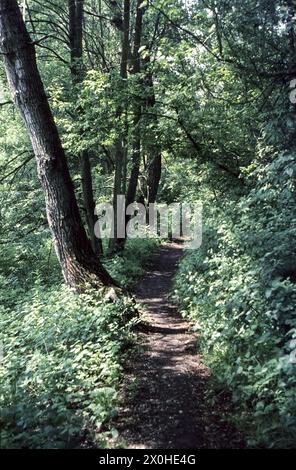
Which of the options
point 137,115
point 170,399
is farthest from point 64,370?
point 137,115

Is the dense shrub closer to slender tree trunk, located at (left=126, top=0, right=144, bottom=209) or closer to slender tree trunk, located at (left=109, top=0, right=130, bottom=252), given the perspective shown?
slender tree trunk, located at (left=126, top=0, right=144, bottom=209)

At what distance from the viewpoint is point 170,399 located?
5.15 metres

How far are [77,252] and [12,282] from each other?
4.33 meters

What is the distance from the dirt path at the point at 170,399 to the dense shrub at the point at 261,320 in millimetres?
271

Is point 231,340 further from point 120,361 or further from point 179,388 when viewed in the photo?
point 120,361

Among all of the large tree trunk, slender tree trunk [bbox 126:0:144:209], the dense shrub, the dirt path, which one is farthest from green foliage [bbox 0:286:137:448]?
slender tree trunk [bbox 126:0:144:209]

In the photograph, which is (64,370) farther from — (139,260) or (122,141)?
(139,260)

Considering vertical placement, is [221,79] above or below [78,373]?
above

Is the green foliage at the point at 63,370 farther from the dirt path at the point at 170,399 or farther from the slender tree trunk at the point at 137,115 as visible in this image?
the slender tree trunk at the point at 137,115

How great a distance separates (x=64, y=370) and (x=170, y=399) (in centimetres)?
131

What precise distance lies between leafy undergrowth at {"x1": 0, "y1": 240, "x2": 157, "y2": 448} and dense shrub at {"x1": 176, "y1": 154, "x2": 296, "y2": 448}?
137 cm

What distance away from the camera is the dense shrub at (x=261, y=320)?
411cm

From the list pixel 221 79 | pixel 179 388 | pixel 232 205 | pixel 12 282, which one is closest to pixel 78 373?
pixel 179 388

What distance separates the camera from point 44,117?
23.9 feet
